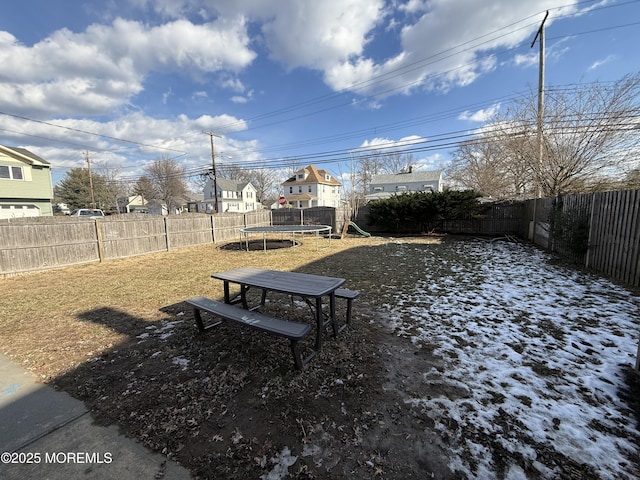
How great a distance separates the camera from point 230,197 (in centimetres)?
4509

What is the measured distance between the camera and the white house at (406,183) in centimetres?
3831

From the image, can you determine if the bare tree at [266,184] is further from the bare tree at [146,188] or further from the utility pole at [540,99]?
the utility pole at [540,99]

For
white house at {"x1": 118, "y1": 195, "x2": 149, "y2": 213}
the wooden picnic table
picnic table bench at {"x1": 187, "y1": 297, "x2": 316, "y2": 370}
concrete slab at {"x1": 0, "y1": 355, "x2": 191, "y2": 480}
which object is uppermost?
white house at {"x1": 118, "y1": 195, "x2": 149, "y2": 213}

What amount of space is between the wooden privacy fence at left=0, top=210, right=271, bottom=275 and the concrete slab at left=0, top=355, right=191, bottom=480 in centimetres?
716

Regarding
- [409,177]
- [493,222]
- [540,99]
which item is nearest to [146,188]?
[409,177]

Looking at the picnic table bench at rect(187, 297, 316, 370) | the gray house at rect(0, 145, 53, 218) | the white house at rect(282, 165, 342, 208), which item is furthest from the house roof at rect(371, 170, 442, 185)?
the picnic table bench at rect(187, 297, 316, 370)

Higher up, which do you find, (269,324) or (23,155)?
(23,155)

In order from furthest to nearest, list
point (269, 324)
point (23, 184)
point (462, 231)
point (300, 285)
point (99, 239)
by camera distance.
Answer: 1. point (23, 184)
2. point (462, 231)
3. point (99, 239)
4. point (300, 285)
5. point (269, 324)

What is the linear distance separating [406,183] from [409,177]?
4.06 ft

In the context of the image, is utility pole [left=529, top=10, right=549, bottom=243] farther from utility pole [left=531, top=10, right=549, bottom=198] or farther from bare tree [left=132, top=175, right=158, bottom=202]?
bare tree [left=132, top=175, right=158, bottom=202]

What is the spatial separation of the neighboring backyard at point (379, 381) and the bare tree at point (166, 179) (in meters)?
41.1

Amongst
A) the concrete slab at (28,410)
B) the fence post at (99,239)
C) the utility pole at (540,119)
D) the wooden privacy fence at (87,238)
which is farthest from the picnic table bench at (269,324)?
the utility pole at (540,119)

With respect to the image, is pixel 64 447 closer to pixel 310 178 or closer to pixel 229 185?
pixel 310 178

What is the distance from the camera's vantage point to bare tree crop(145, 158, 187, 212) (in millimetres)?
40531
